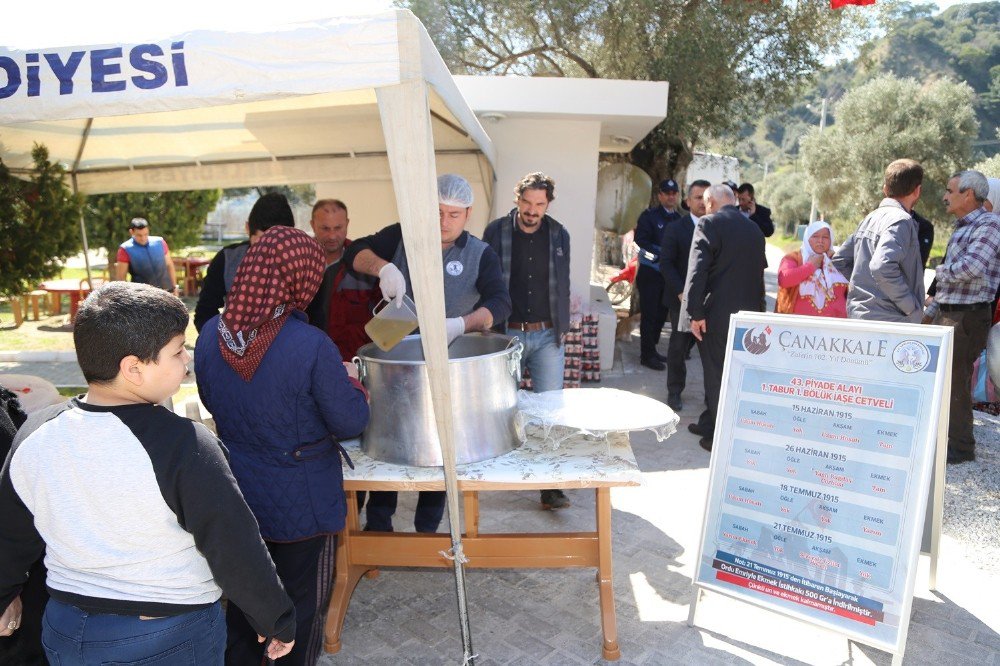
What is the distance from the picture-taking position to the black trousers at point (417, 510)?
132 inches

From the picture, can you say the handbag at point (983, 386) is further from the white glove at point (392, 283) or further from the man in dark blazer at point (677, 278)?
the white glove at point (392, 283)

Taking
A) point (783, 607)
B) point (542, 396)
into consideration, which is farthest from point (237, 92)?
point (783, 607)

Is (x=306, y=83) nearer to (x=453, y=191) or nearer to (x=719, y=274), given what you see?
(x=453, y=191)

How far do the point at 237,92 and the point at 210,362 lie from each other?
0.81 m

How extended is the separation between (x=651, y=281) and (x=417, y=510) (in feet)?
15.8

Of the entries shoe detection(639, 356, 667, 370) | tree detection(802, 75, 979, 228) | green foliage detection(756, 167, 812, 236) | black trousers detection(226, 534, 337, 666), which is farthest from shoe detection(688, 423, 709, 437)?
green foliage detection(756, 167, 812, 236)

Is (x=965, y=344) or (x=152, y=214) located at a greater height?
(x=152, y=214)

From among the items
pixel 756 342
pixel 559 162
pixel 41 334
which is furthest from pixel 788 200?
pixel 756 342

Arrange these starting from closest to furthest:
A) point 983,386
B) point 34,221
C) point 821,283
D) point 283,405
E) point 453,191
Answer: point 283,405 → point 453,191 → point 34,221 → point 821,283 → point 983,386

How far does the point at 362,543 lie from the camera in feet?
9.85

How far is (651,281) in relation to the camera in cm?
755

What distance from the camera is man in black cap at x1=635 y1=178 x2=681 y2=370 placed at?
24.6 feet

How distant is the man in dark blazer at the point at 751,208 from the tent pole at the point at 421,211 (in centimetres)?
639

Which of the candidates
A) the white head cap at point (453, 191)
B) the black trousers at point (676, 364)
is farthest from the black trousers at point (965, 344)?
the white head cap at point (453, 191)
